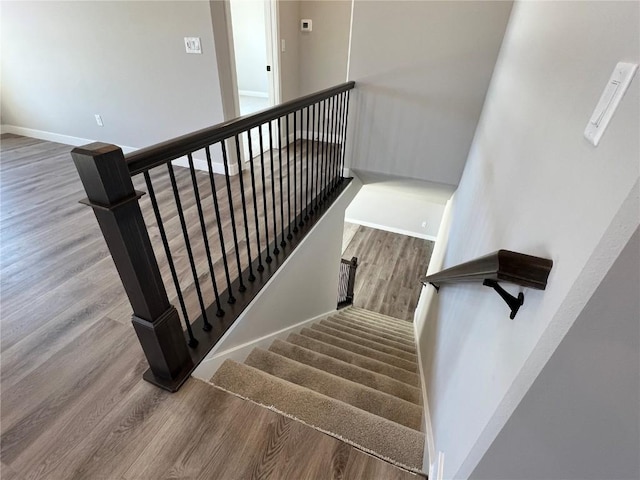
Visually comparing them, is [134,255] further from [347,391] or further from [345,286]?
[345,286]

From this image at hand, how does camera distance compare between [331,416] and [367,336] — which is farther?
[367,336]

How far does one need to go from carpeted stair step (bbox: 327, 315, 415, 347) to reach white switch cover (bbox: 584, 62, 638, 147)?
3.14 metres

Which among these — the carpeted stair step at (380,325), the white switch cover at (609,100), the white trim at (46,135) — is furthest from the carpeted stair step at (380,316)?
the white switch cover at (609,100)

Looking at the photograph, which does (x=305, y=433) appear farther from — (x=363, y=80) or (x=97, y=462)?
(x=363, y=80)

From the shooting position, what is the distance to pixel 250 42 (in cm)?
732

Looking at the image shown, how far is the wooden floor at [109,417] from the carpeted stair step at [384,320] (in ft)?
9.94

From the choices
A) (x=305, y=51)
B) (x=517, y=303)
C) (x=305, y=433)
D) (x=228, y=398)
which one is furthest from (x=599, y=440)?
(x=305, y=51)

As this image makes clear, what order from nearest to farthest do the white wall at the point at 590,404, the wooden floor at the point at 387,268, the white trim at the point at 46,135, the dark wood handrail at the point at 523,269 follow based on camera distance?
the white wall at the point at 590,404 < the dark wood handrail at the point at 523,269 < the white trim at the point at 46,135 < the wooden floor at the point at 387,268

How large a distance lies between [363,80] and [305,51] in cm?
185

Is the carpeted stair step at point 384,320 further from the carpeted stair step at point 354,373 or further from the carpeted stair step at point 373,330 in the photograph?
the carpeted stair step at point 354,373

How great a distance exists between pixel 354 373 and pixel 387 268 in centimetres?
394

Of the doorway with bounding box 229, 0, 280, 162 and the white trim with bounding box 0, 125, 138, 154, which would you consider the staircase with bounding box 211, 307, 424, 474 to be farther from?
the doorway with bounding box 229, 0, 280, 162

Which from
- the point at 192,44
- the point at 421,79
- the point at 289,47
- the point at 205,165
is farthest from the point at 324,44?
the point at 205,165

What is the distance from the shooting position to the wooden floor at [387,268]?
512 centimetres
